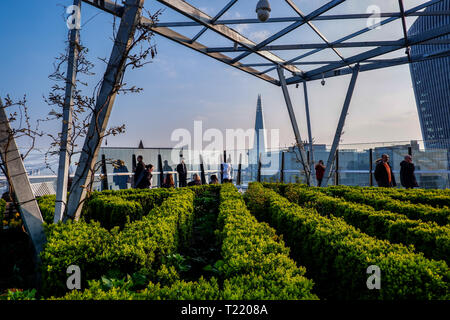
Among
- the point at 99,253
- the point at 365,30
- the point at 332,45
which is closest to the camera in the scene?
the point at 99,253

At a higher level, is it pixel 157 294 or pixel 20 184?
pixel 20 184

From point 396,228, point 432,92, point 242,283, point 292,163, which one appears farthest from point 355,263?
point 432,92

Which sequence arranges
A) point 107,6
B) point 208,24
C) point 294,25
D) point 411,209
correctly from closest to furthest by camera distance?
point 411,209
point 107,6
point 208,24
point 294,25

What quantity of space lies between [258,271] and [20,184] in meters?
3.89

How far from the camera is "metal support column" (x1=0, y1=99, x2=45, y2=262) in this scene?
3766 mm

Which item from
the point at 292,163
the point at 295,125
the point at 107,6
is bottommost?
the point at 292,163

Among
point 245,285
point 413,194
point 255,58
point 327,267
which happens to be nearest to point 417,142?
point 413,194

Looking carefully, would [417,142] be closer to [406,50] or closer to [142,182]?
[406,50]

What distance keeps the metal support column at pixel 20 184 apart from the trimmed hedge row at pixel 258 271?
3.01 m

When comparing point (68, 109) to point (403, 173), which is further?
point (403, 173)

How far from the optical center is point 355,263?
8.94ft

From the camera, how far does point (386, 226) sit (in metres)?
4.31

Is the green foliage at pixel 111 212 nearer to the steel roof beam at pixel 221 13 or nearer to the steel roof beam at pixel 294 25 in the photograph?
the steel roof beam at pixel 221 13

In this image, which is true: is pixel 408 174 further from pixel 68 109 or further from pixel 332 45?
pixel 68 109
